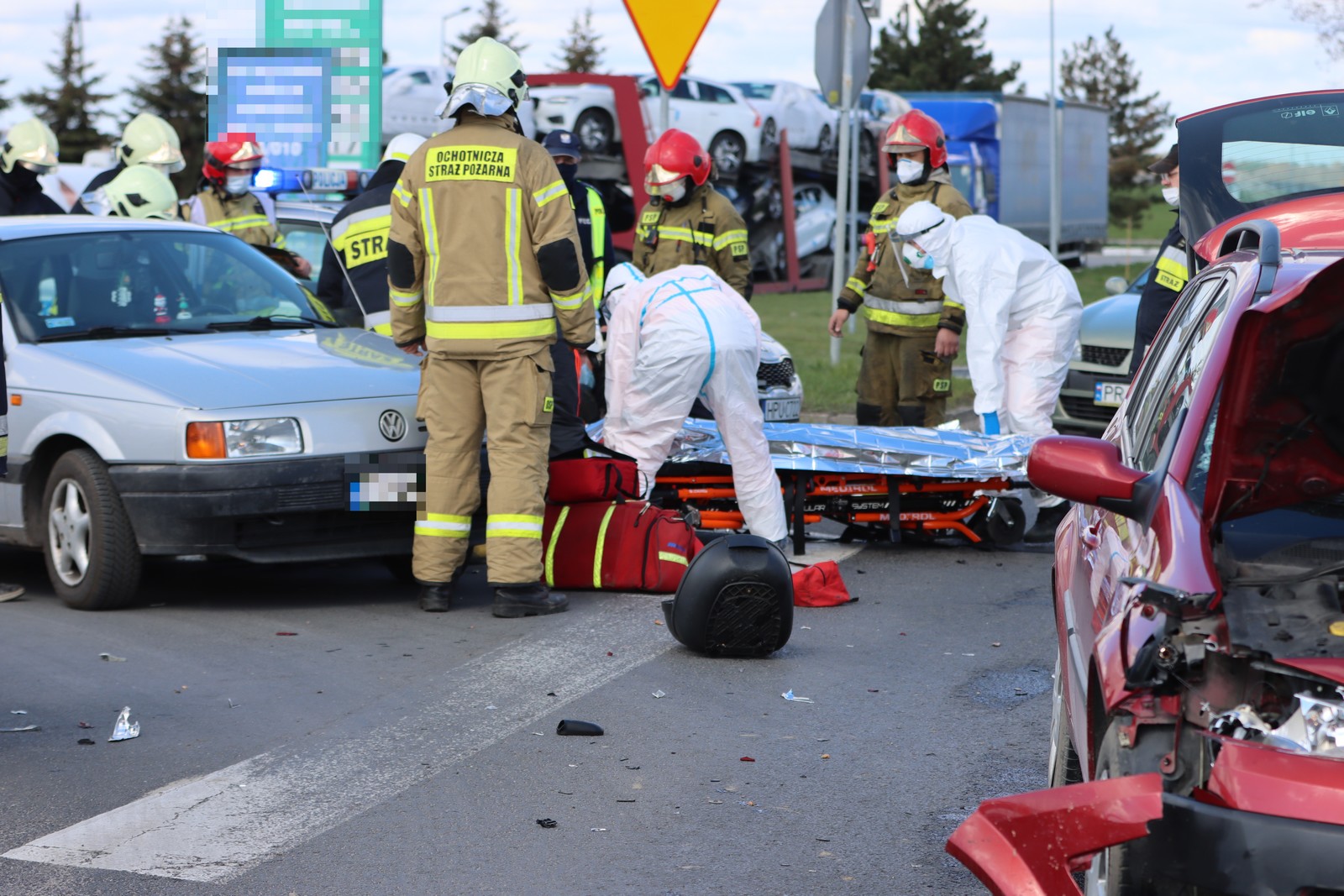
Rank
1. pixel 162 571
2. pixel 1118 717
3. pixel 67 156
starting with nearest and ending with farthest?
pixel 1118 717 → pixel 162 571 → pixel 67 156

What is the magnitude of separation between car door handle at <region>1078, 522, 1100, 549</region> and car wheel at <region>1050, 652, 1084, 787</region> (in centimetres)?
31

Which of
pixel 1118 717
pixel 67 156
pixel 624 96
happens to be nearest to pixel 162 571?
pixel 1118 717

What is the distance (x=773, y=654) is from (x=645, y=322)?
2.03 m

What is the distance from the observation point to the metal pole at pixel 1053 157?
2973cm

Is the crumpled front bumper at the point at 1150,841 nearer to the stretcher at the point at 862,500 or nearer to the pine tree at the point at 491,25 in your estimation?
the stretcher at the point at 862,500

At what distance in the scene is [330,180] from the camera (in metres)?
19.5

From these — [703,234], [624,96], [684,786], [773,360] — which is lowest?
[684,786]

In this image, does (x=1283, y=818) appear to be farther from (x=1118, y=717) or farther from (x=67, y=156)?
(x=67, y=156)

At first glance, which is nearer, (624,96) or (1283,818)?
(1283,818)

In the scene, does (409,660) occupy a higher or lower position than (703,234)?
lower

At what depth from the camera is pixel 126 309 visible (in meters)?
7.71

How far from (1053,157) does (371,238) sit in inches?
914

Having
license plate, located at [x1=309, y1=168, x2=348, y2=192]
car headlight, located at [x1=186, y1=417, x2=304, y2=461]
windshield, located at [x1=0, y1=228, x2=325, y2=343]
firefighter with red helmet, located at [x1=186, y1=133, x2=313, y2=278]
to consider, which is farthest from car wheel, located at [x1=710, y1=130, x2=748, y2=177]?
car headlight, located at [x1=186, y1=417, x2=304, y2=461]

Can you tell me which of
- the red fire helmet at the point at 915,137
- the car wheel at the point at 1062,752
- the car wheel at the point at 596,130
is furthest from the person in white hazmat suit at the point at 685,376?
the car wheel at the point at 596,130
